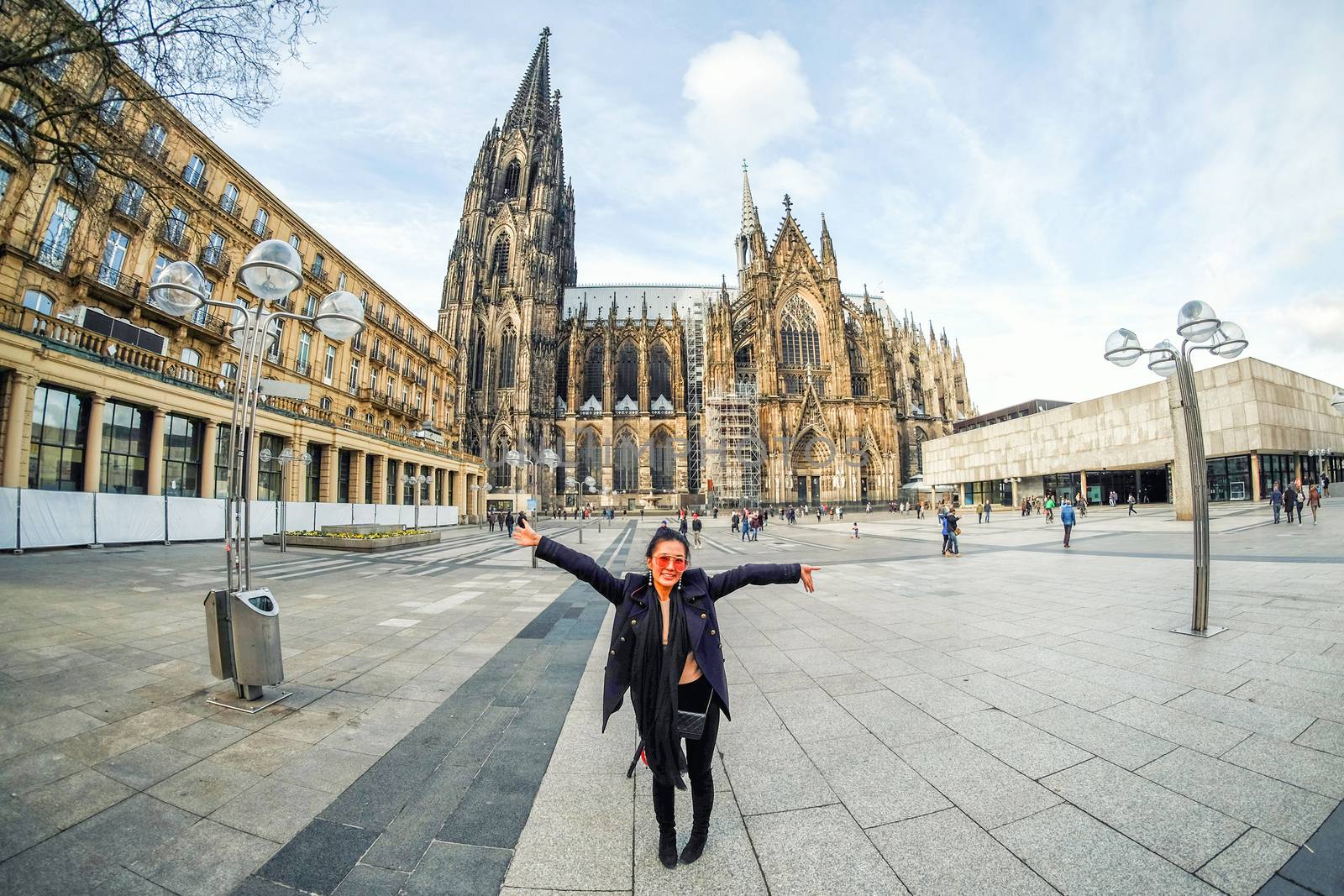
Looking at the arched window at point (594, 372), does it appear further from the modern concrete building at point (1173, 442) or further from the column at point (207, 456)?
the column at point (207, 456)

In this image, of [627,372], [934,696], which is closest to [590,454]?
[627,372]

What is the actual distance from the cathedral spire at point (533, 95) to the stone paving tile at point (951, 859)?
71282mm

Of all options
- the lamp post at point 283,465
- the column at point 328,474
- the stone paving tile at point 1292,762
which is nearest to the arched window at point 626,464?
the column at point 328,474

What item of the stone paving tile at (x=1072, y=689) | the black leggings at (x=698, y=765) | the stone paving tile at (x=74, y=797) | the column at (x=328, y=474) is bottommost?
the stone paving tile at (x=1072, y=689)

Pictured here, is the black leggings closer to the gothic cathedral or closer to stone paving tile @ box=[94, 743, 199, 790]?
stone paving tile @ box=[94, 743, 199, 790]

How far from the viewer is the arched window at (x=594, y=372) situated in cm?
5700

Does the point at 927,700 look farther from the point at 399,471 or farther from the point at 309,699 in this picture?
the point at 399,471

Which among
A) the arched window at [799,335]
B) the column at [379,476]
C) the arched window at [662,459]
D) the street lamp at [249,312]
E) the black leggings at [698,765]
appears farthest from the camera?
the arched window at [662,459]

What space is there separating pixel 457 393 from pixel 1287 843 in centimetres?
4990

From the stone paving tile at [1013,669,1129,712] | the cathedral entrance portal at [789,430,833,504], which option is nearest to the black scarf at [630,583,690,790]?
the stone paving tile at [1013,669,1129,712]

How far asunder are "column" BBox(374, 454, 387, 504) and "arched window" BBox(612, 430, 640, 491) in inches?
1114

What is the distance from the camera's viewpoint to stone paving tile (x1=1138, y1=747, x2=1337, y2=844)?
2.15 metres

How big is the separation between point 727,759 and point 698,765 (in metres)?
0.96

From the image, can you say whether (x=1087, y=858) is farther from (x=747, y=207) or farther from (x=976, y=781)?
(x=747, y=207)
